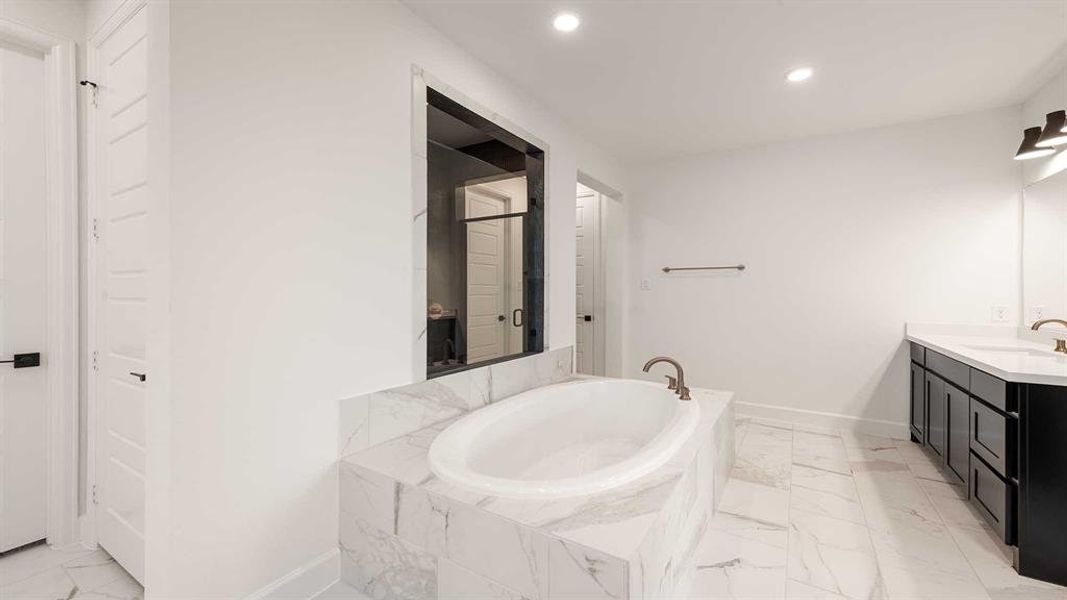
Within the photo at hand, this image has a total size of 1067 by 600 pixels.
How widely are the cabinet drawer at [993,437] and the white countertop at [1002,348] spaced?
0.59 feet

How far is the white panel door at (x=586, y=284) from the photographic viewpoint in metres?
4.37

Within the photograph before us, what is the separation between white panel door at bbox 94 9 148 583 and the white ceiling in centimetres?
115

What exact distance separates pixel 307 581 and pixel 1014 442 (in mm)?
2687

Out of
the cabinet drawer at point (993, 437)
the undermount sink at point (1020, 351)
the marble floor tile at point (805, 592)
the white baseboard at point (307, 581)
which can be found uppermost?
the undermount sink at point (1020, 351)

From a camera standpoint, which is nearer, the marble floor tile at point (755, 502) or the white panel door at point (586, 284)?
the marble floor tile at point (755, 502)

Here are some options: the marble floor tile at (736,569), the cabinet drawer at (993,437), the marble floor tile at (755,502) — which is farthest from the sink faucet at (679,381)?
the cabinet drawer at (993,437)

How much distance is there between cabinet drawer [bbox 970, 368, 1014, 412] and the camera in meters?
1.73

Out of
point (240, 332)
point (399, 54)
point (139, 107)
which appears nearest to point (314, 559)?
point (240, 332)

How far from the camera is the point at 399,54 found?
1.87 meters

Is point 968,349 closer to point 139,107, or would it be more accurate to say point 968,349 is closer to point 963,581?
point 963,581

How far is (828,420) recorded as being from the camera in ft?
11.1

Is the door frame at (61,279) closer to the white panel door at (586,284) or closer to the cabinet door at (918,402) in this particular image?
the white panel door at (586,284)

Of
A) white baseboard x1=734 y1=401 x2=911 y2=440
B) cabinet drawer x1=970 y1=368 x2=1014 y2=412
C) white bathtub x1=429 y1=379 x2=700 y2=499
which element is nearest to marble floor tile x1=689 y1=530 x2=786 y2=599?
white bathtub x1=429 y1=379 x2=700 y2=499

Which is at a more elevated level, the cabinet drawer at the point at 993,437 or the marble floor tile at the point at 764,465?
the cabinet drawer at the point at 993,437
